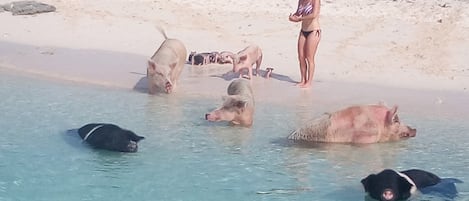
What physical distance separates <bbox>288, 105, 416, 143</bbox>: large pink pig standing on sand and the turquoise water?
0.30 ft

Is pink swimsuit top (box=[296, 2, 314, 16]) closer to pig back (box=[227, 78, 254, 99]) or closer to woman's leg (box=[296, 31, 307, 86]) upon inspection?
woman's leg (box=[296, 31, 307, 86])

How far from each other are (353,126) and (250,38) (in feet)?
21.8

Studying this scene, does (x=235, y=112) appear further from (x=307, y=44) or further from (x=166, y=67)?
(x=307, y=44)

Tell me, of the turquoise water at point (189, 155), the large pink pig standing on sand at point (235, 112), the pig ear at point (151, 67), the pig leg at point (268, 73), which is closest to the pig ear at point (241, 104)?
the large pink pig standing on sand at point (235, 112)

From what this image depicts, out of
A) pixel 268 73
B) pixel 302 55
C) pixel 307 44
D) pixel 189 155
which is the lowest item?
pixel 189 155

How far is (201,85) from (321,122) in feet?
10.5

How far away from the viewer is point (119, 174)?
6809 millimetres

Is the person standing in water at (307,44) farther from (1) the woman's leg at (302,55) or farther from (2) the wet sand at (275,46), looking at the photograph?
(2) the wet sand at (275,46)

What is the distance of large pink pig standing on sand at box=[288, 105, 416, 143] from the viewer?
307 inches

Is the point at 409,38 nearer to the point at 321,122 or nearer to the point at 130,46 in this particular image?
the point at 130,46

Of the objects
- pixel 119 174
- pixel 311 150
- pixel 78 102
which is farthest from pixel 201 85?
pixel 119 174

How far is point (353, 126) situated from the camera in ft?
25.6

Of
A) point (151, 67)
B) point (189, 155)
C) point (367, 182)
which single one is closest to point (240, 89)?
point (189, 155)

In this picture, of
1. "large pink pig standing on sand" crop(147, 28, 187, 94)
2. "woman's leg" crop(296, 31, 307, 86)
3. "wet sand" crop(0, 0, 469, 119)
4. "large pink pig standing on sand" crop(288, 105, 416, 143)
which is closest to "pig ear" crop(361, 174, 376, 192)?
"large pink pig standing on sand" crop(288, 105, 416, 143)
